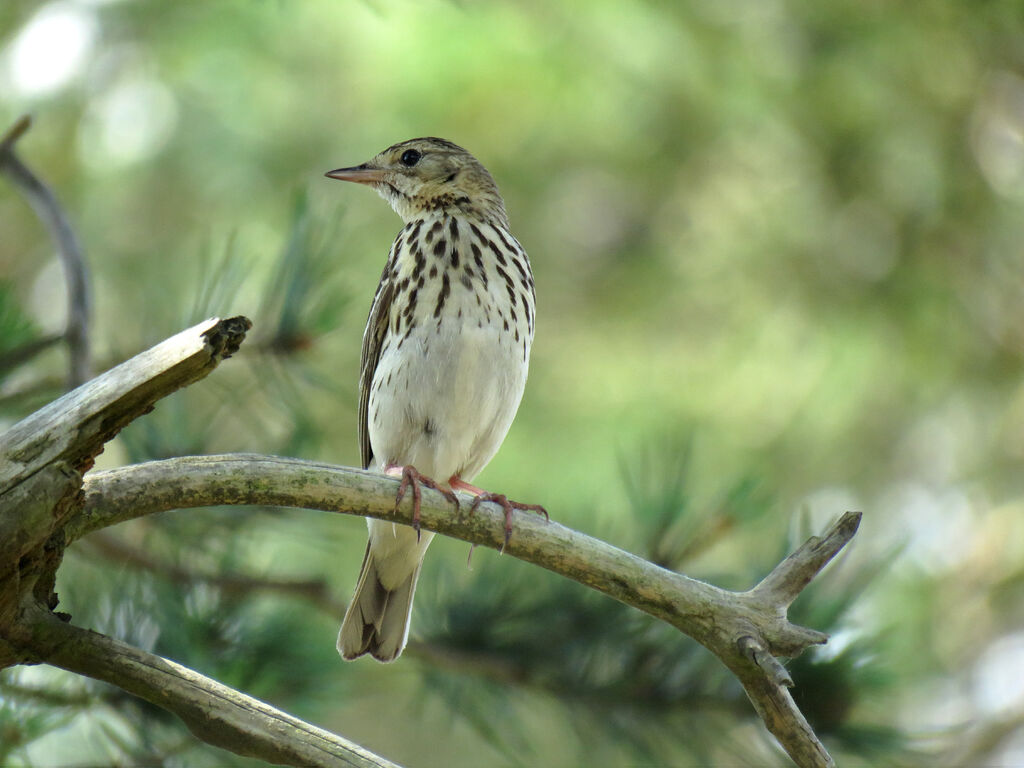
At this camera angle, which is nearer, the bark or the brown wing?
the bark

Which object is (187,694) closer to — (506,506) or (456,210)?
(506,506)

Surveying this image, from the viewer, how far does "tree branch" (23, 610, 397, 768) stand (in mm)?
2266

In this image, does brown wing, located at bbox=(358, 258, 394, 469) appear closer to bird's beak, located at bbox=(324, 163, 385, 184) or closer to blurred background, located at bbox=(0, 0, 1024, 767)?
bird's beak, located at bbox=(324, 163, 385, 184)

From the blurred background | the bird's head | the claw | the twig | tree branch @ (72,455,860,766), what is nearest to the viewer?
tree branch @ (72,455,860,766)

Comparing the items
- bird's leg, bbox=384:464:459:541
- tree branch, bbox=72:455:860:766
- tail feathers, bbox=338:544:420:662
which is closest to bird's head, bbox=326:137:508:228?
tail feathers, bbox=338:544:420:662

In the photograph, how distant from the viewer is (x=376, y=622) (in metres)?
4.00

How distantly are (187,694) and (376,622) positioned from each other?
1.75m

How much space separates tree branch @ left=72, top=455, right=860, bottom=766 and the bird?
1.20m

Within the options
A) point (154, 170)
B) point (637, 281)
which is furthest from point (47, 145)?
point (637, 281)

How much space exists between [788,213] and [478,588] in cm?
471

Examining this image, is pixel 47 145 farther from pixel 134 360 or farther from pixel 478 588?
pixel 134 360

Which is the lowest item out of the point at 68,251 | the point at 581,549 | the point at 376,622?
the point at 581,549

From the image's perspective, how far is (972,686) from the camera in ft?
23.2

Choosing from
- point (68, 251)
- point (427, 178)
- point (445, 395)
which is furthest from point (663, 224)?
point (68, 251)
